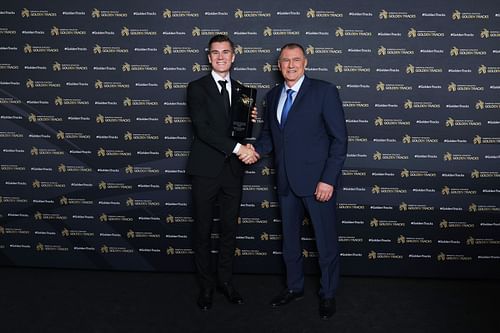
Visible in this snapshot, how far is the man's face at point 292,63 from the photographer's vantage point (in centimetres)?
286

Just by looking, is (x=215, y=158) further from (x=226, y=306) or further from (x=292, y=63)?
(x=226, y=306)

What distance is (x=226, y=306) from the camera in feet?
10.2

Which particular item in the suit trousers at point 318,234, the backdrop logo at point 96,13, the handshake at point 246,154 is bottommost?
the suit trousers at point 318,234

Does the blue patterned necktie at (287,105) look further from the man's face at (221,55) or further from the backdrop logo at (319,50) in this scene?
the backdrop logo at (319,50)

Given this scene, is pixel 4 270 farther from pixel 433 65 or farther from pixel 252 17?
pixel 433 65

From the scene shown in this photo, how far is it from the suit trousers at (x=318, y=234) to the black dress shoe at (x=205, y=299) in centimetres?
54

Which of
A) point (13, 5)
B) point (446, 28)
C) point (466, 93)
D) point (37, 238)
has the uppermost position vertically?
point (13, 5)

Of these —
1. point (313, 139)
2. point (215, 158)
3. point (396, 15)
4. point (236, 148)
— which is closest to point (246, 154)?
point (236, 148)

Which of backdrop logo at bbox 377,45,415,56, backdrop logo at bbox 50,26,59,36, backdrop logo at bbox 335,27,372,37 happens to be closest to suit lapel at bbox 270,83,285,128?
backdrop logo at bbox 335,27,372,37

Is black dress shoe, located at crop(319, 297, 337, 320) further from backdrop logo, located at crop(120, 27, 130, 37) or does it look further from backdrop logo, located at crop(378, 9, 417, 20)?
backdrop logo, located at crop(120, 27, 130, 37)

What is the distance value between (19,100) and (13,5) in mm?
712

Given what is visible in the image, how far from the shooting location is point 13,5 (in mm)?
3607

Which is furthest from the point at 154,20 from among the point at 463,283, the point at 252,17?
the point at 463,283

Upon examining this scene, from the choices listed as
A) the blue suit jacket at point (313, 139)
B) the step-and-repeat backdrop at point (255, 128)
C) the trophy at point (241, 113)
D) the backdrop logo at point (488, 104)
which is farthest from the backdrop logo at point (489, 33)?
the trophy at point (241, 113)
